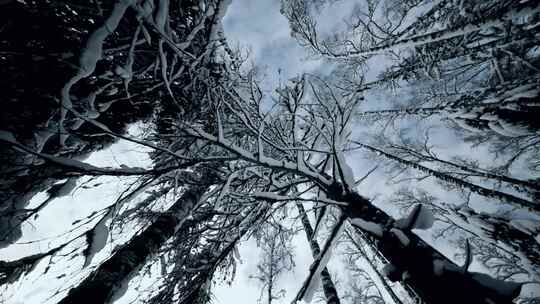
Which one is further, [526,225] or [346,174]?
[346,174]

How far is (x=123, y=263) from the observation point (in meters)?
3.56

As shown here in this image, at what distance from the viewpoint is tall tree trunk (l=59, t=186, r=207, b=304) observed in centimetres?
302

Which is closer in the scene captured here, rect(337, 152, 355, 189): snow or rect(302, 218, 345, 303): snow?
rect(302, 218, 345, 303): snow

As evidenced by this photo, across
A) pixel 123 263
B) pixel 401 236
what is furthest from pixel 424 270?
pixel 123 263

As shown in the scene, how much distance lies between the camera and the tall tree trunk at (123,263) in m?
3.02

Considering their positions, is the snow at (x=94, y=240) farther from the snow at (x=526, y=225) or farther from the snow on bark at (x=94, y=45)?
the snow at (x=526, y=225)

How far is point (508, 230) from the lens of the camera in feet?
8.09

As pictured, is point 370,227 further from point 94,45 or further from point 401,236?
→ point 94,45

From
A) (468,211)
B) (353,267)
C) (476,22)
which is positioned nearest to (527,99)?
(476,22)

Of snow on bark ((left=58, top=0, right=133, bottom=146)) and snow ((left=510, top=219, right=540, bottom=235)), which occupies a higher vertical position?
snow on bark ((left=58, top=0, right=133, bottom=146))

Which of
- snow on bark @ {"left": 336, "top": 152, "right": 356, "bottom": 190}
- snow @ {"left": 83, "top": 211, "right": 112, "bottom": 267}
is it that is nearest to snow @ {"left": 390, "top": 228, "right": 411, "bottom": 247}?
snow on bark @ {"left": 336, "top": 152, "right": 356, "bottom": 190}

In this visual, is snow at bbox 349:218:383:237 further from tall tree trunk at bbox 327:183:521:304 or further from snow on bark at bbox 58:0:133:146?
snow on bark at bbox 58:0:133:146

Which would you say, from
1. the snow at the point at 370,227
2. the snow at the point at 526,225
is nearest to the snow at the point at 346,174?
the snow at the point at 370,227

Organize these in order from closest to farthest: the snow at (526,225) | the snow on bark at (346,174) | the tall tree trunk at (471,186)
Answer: the snow at (526,225), the snow on bark at (346,174), the tall tree trunk at (471,186)
